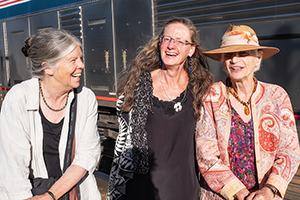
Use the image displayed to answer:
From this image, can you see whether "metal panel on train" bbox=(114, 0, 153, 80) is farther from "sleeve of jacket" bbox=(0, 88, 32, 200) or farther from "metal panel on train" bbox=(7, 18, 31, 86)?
"sleeve of jacket" bbox=(0, 88, 32, 200)

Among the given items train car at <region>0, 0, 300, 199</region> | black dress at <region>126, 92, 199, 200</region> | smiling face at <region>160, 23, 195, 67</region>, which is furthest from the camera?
train car at <region>0, 0, 300, 199</region>

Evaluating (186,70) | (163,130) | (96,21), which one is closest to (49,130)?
(163,130)

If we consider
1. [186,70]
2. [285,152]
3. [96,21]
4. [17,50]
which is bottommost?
[285,152]

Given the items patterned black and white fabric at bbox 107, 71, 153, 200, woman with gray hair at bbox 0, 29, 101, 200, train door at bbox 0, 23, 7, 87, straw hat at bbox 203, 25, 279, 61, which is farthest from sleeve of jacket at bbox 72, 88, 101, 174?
train door at bbox 0, 23, 7, 87

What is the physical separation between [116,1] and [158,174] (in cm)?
301

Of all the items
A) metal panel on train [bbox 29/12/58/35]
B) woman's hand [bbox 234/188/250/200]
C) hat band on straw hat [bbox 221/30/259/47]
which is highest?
metal panel on train [bbox 29/12/58/35]

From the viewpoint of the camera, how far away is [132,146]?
210cm

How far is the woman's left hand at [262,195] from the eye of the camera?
5.48 feet

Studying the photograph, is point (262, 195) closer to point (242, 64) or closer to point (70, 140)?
point (242, 64)

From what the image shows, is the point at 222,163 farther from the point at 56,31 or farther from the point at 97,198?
the point at 56,31

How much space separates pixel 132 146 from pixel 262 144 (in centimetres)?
88

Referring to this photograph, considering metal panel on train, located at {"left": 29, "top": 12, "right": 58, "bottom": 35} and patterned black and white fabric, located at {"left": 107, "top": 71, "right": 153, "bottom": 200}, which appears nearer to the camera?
patterned black and white fabric, located at {"left": 107, "top": 71, "right": 153, "bottom": 200}

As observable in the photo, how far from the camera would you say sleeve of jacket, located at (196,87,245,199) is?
5.74 feet

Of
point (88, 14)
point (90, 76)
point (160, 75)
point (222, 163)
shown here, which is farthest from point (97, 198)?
point (88, 14)
